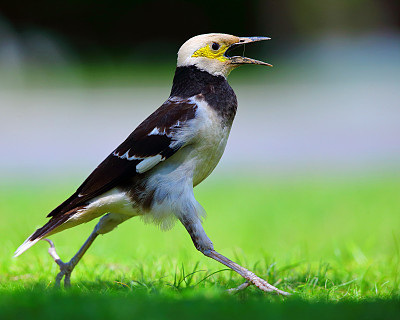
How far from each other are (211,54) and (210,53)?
0.01 metres

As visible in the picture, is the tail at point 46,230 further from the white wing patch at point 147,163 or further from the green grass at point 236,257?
the white wing patch at point 147,163

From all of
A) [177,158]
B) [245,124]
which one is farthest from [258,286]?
[245,124]

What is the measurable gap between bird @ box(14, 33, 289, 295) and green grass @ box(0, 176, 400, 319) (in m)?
0.50

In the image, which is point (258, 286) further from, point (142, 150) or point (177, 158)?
point (142, 150)

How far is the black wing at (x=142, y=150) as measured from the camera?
16.0 ft

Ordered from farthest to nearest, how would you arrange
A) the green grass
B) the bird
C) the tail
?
the tail, the bird, the green grass

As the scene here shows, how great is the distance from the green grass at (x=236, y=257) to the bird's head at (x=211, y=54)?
1569mm

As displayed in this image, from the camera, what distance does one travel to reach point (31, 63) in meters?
26.1

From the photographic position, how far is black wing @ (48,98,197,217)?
4.87m

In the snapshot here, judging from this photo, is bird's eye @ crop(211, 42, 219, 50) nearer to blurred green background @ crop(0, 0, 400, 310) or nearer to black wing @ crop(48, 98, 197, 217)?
black wing @ crop(48, 98, 197, 217)

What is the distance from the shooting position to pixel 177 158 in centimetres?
495

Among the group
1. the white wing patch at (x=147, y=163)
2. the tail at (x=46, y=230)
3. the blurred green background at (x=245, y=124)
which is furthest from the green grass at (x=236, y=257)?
the white wing patch at (x=147, y=163)

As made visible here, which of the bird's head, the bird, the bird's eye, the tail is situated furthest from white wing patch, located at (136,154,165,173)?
the bird's eye

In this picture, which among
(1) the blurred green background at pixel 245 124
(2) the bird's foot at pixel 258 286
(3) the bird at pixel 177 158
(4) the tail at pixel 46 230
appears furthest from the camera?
(1) the blurred green background at pixel 245 124
